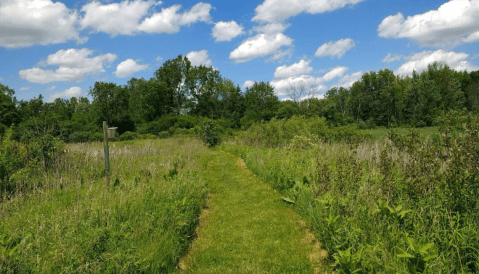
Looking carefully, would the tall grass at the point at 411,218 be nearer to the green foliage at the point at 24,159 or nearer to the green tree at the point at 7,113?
the green foliage at the point at 24,159

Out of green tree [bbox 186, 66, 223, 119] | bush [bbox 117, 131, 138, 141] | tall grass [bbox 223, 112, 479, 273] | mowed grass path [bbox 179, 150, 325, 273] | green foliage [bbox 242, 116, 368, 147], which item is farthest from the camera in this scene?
green tree [bbox 186, 66, 223, 119]

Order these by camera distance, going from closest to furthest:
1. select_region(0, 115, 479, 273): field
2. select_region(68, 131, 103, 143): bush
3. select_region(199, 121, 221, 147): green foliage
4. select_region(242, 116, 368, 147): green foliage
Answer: select_region(0, 115, 479, 273): field
select_region(242, 116, 368, 147): green foliage
select_region(199, 121, 221, 147): green foliage
select_region(68, 131, 103, 143): bush

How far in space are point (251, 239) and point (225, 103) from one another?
5064 cm

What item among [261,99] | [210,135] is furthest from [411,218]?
[261,99]

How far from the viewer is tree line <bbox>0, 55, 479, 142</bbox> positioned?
44906 millimetres

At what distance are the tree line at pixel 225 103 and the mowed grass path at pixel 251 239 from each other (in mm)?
34560

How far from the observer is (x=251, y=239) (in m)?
5.35

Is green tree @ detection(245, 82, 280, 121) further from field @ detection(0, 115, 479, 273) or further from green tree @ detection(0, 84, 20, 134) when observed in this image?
field @ detection(0, 115, 479, 273)

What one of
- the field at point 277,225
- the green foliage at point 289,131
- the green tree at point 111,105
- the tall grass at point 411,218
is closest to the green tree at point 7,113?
the green tree at point 111,105

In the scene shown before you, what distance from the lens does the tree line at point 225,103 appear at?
44906 millimetres

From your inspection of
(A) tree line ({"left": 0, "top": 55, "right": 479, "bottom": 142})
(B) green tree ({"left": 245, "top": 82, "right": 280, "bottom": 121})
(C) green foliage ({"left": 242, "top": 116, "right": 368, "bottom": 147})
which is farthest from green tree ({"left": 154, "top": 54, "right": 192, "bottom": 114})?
(C) green foliage ({"left": 242, "top": 116, "right": 368, "bottom": 147})

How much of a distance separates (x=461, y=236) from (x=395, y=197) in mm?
1690

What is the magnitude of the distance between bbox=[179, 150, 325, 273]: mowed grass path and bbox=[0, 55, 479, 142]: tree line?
3456cm

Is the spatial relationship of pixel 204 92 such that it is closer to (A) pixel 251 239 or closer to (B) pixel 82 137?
(B) pixel 82 137
